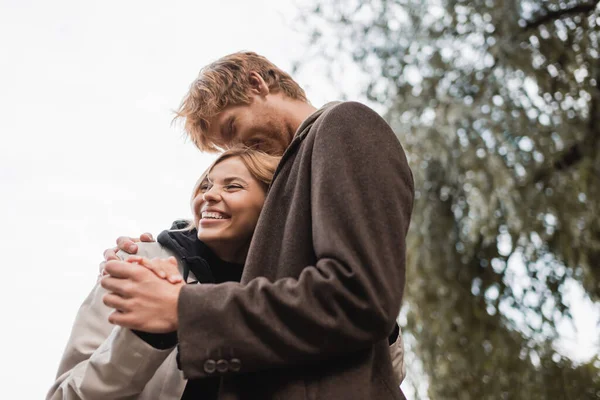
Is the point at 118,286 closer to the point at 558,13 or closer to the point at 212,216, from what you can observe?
the point at 212,216

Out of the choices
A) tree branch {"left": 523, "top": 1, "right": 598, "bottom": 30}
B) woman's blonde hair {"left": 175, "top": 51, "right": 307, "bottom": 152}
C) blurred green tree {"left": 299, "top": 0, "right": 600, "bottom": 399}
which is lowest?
blurred green tree {"left": 299, "top": 0, "right": 600, "bottom": 399}

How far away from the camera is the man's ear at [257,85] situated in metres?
1.46

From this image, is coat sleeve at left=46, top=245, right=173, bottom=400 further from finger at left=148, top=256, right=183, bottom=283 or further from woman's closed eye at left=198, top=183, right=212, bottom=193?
woman's closed eye at left=198, top=183, right=212, bottom=193

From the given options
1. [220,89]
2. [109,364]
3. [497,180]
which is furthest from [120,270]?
[497,180]

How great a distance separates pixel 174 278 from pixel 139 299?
0.06 metres

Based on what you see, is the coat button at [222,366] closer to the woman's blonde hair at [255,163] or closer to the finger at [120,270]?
the finger at [120,270]

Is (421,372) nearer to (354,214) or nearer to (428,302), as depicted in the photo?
(428,302)

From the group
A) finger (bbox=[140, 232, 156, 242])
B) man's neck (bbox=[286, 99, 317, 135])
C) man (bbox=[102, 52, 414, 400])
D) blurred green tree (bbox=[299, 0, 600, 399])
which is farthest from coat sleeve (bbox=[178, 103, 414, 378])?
blurred green tree (bbox=[299, 0, 600, 399])

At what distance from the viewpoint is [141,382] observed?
976 mm

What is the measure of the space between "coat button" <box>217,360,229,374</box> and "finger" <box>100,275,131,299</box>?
136 millimetres

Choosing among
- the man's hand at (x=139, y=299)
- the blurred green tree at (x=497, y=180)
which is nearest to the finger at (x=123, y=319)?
the man's hand at (x=139, y=299)

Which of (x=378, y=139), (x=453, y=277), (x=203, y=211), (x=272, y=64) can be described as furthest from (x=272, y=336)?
(x=453, y=277)

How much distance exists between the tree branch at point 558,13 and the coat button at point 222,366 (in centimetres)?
279

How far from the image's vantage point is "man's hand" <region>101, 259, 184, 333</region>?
884mm
